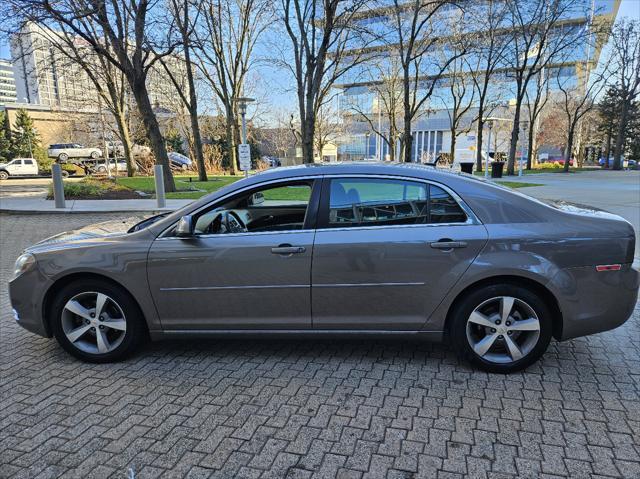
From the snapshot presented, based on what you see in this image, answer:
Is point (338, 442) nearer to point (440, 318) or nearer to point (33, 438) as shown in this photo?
point (440, 318)

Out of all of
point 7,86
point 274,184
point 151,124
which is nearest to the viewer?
point 274,184

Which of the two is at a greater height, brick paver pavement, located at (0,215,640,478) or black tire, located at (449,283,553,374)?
black tire, located at (449,283,553,374)

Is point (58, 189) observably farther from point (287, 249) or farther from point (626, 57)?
point (626, 57)

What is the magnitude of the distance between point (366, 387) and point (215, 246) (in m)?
1.53

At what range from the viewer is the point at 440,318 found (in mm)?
3295

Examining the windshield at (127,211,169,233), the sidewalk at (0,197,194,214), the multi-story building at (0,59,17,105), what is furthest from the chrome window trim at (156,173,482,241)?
the multi-story building at (0,59,17,105)

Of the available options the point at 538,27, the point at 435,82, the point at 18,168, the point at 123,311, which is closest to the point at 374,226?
the point at 123,311

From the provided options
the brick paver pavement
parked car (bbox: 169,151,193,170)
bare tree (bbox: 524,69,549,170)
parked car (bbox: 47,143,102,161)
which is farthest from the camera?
parked car (bbox: 47,143,102,161)

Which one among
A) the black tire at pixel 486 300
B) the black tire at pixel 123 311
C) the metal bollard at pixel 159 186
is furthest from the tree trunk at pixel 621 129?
the black tire at pixel 123 311

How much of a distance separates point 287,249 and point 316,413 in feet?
3.76

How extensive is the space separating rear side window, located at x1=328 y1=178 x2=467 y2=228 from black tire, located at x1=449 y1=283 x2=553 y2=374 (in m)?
0.57

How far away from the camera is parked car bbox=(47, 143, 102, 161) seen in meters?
45.8

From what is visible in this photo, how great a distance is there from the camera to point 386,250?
320 cm

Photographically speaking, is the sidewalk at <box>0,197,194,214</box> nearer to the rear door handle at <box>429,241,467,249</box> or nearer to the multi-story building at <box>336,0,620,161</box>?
the rear door handle at <box>429,241,467,249</box>
